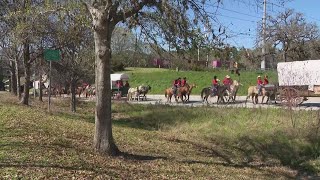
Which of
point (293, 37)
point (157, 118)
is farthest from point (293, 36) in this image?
point (157, 118)

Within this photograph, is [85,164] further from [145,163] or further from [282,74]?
[282,74]

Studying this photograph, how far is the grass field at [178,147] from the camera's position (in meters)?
9.02

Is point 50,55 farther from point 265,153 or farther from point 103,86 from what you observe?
point 265,153

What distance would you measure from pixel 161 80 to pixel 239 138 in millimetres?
40772

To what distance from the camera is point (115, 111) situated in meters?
27.5

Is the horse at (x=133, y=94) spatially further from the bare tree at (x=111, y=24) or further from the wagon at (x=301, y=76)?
the bare tree at (x=111, y=24)

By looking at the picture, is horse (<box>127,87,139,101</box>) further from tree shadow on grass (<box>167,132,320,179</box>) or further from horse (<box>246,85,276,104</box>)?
tree shadow on grass (<box>167,132,320,179</box>)

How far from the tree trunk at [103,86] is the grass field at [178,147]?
0.37 meters

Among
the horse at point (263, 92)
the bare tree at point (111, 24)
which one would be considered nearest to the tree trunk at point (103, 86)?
the bare tree at point (111, 24)

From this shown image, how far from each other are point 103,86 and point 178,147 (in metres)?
4.41

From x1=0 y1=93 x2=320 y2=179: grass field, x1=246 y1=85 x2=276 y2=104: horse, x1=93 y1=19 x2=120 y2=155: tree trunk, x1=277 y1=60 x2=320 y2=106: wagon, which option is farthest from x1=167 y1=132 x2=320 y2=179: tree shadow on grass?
x1=246 y1=85 x2=276 y2=104: horse

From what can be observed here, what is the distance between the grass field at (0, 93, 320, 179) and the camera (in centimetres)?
902

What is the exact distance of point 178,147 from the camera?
14062 mm

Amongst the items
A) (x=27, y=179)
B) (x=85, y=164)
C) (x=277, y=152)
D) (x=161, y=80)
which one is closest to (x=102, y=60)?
(x=85, y=164)
